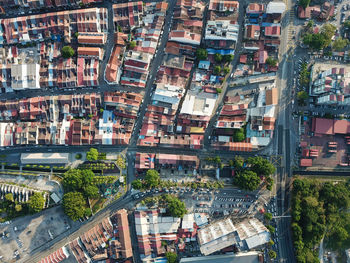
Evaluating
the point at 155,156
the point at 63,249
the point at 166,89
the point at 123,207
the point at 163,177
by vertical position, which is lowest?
the point at 63,249

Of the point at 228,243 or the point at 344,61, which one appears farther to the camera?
the point at 344,61

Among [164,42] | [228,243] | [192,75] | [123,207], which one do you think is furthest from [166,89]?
[228,243]

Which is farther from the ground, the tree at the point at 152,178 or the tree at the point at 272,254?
the tree at the point at 152,178

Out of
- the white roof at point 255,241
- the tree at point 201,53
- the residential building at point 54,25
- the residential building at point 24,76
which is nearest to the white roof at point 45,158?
the residential building at point 24,76

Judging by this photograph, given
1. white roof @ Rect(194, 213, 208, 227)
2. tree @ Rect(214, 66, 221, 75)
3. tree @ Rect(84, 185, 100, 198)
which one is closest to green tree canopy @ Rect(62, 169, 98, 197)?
tree @ Rect(84, 185, 100, 198)

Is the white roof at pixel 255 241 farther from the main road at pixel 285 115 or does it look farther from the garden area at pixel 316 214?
the garden area at pixel 316 214

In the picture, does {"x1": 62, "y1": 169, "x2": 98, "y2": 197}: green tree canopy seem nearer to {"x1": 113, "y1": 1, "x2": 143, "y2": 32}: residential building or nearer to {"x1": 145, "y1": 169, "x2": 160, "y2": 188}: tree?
{"x1": 145, "y1": 169, "x2": 160, "y2": 188}: tree

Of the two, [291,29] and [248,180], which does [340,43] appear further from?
[248,180]

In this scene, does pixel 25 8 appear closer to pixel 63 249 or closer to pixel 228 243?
pixel 63 249
